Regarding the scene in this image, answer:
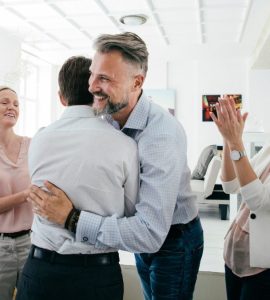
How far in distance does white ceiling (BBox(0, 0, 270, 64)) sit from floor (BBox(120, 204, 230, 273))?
326 cm

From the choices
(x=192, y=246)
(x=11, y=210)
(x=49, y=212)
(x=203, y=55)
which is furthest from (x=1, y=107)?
(x=203, y=55)

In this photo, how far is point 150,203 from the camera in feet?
3.54

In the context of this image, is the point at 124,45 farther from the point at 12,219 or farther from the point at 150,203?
the point at 12,219

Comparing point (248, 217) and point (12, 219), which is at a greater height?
point (248, 217)

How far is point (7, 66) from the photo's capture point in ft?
25.8

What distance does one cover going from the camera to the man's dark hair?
3.94ft

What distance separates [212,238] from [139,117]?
3483mm

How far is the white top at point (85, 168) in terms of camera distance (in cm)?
106

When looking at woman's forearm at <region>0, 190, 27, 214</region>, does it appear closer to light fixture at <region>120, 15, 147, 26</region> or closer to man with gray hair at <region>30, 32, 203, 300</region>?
man with gray hair at <region>30, 32, 203, 300</region>

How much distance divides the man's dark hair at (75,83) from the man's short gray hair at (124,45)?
0.32 feet

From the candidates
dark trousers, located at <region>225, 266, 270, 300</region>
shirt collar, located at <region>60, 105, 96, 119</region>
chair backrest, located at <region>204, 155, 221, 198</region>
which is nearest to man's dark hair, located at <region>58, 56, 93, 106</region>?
shirt collar, located at <region>60, 105, 96, 119</region>

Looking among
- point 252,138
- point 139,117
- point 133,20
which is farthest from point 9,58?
point 139,117

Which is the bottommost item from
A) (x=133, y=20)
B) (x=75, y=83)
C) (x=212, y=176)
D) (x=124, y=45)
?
(x=212, y=176)

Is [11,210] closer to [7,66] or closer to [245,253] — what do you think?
[245,253]
